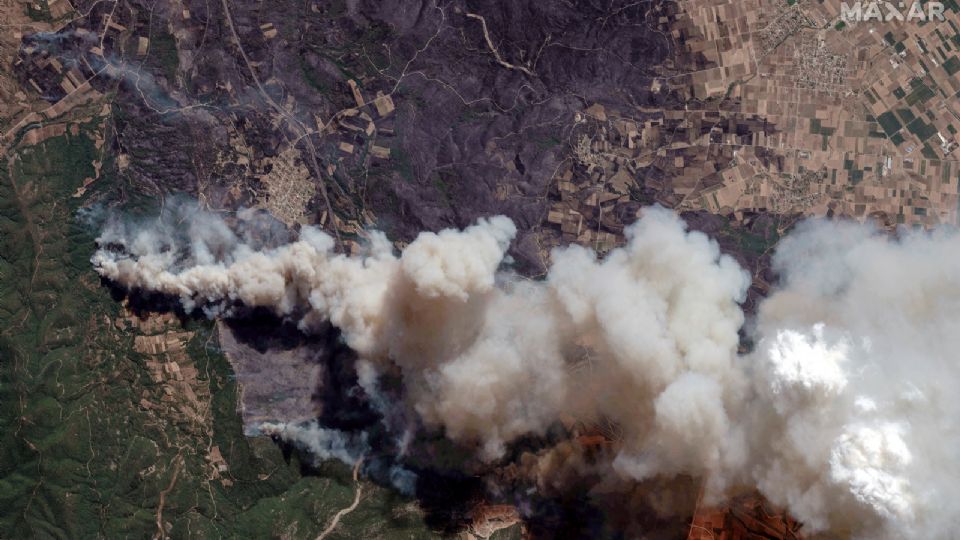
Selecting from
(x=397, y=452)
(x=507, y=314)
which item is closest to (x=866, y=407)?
(x=507, y=314)

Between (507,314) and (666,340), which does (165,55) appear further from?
(666,340)

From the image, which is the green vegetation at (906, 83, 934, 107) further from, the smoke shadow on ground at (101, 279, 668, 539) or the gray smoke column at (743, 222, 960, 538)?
the smoke shadow on ground at (101, 279, 668, 539)

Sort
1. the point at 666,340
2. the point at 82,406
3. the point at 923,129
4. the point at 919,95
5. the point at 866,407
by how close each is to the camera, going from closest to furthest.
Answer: the point at 866,407 → the point at 666,340 → the point at 923,129 → the point at 919,95 → the point at 82,406

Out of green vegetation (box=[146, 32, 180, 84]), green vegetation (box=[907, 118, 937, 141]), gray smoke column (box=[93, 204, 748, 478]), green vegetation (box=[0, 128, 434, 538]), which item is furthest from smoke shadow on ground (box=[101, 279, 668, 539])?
green vegetation (box=[907, 118, 937, 141])

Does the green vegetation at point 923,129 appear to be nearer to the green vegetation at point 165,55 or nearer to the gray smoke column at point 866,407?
the gray smoke column at point 866,407

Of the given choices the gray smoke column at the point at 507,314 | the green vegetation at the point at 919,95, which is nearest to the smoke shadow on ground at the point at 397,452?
the gray smoke column at the point at 507,314

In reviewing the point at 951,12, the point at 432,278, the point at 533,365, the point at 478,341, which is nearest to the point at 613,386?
the point at 533,365
